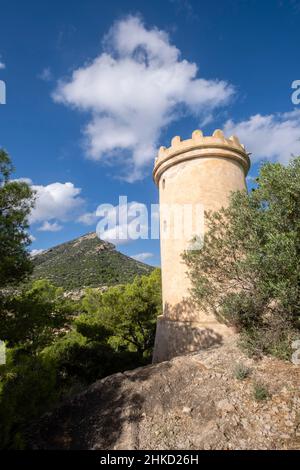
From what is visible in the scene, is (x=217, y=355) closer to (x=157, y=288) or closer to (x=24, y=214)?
(x=24, y=214)

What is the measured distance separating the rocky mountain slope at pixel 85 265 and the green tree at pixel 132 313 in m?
23.2

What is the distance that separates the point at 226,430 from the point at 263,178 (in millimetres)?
5491

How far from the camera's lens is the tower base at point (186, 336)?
348 inches

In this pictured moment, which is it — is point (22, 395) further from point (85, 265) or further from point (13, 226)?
point (85, 265)

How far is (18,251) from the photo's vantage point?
7293 mm

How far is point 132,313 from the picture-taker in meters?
15.8

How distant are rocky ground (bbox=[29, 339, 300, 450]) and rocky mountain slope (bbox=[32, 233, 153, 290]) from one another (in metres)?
31.9

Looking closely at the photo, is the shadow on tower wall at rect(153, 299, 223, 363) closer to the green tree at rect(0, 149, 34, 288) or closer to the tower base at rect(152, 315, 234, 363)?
the tower base at rect(152, 315, 234, 363)

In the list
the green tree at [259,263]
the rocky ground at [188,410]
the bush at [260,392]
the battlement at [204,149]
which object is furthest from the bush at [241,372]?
the battlement at [204,149]

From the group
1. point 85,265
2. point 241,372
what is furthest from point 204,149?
point 85,265

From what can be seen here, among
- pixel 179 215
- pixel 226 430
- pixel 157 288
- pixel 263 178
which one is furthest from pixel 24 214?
pixel 157 288

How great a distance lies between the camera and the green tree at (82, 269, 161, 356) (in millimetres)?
15758

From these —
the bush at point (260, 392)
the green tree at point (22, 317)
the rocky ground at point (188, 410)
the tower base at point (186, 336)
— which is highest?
the green tree at point (22, 317)

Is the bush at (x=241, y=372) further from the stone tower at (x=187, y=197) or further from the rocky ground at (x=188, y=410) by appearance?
the stone tower at (x=187, y=197)
